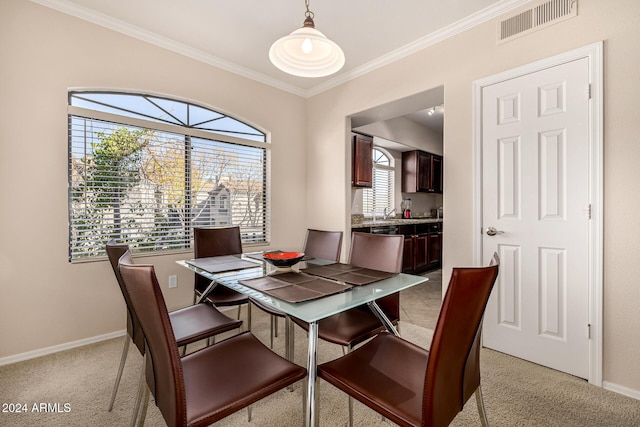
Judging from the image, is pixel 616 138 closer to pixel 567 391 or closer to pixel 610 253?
pixel 610 253

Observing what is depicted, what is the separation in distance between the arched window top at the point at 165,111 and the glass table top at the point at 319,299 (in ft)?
5.78

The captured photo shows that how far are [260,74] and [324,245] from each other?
230 cm

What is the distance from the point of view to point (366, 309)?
1.99 m

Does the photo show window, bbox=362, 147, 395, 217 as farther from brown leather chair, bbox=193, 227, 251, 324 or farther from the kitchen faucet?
brown leather chair, bbox=193, 227, 251, 324

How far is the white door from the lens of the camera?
6.41 feet

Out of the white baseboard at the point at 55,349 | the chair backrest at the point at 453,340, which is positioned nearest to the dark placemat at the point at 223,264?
the white baseboard at the point at 55,349

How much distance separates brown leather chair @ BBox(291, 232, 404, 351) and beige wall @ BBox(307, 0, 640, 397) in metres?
0.89

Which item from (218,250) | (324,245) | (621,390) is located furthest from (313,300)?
(621,390)

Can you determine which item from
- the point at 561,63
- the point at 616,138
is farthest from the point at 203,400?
the point at 561,63

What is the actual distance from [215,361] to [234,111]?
9.18 feet

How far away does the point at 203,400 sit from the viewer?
41.1 inches

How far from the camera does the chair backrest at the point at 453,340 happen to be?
2.94 feet

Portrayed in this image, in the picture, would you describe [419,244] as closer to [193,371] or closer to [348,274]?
[348,274]

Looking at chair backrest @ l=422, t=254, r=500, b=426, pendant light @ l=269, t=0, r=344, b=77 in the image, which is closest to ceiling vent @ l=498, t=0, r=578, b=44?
pendant light @ l=269, t=0, r=344, b=77
